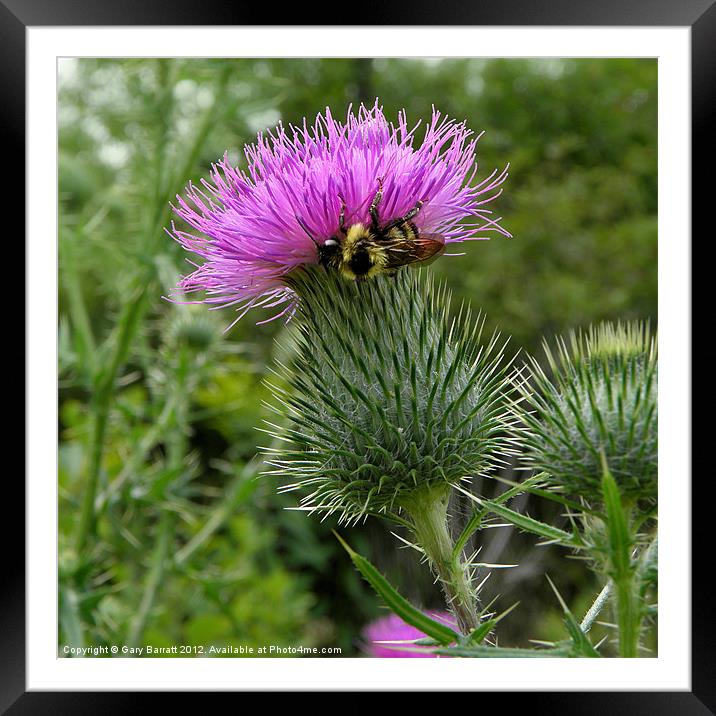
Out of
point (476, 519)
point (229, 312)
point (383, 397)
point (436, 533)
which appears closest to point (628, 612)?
point (476, 519)

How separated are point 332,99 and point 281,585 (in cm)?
520

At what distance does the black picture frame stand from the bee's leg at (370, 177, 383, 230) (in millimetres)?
685

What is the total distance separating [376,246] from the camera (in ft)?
7.41

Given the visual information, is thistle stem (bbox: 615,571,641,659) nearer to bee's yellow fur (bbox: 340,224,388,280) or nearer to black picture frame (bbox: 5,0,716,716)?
black picture frame (bbox: 5,0,716,716)

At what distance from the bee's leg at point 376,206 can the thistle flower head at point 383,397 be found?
0.63ft

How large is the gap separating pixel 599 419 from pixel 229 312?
3.78 metres

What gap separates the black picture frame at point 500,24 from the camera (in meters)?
2.44

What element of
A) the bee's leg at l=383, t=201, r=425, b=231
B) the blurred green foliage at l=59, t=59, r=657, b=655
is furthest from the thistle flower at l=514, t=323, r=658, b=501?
the blurred green foliage at l=59, t=59, r=657, b=655

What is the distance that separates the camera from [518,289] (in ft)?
25.5

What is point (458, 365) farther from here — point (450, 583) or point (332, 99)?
point (332, 99)

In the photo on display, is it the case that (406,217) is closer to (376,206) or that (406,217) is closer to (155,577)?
(376,206)

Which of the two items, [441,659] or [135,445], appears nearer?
[441,659]

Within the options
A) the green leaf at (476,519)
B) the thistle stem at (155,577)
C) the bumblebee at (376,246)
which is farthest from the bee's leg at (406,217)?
the thistle stem at (155,577)
